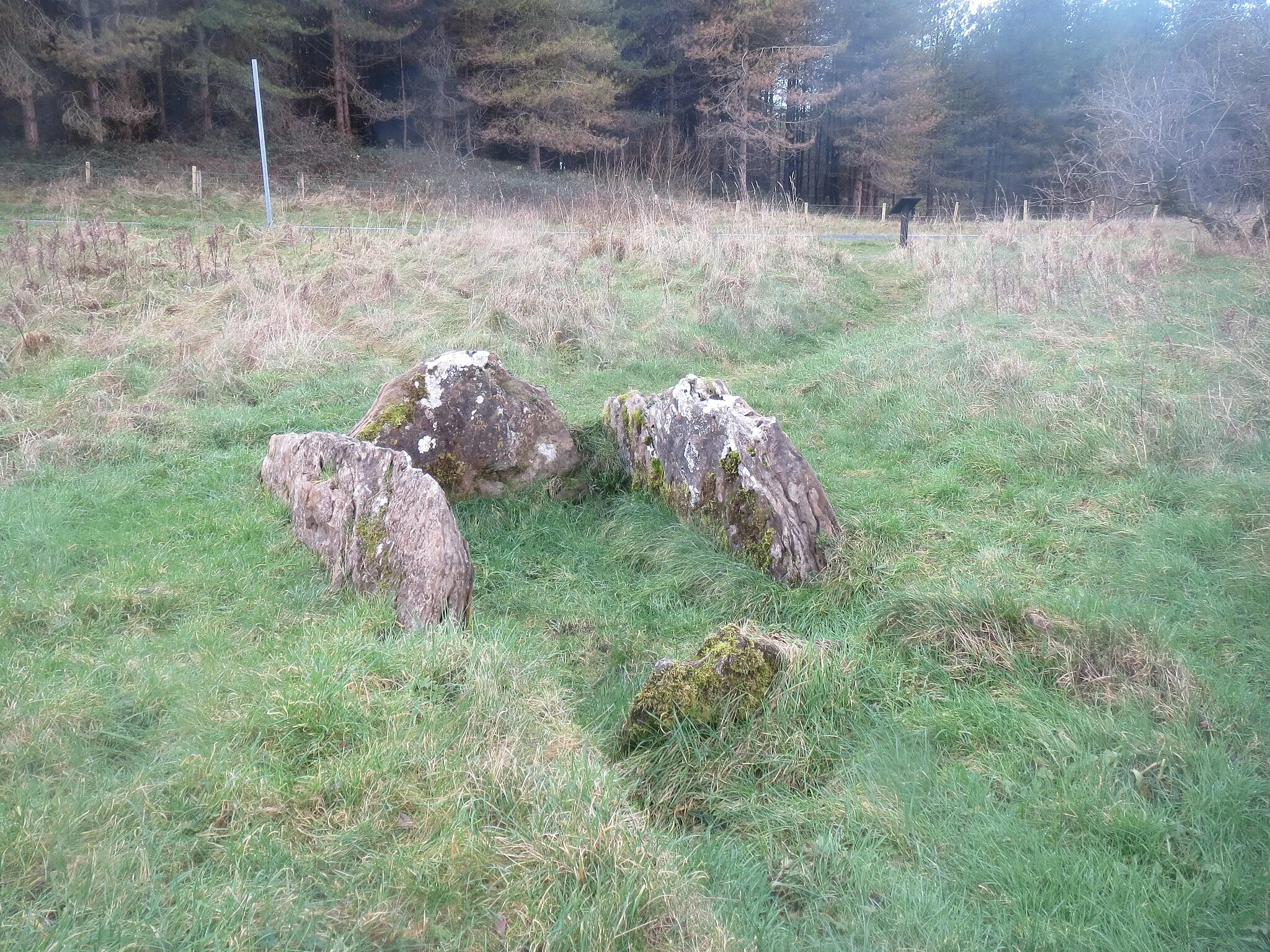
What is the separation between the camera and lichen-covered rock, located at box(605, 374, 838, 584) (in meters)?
4.79

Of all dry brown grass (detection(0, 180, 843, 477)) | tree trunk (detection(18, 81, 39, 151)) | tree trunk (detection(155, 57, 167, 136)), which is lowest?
dry brown grass (detection(0, 180, 843, 477))

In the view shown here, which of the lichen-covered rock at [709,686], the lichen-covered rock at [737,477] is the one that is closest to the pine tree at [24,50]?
the lichen-covered rock at [737,477]

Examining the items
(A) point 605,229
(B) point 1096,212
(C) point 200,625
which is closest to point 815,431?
(C) point 200,625

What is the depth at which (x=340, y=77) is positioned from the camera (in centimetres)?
3062

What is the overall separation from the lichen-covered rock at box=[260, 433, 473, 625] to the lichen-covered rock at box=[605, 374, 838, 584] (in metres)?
1.60

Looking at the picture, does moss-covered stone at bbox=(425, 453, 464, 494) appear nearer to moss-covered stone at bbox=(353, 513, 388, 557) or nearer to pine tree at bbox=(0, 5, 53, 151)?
moss-covered stone at bbox=(353, 513, 388, 557)

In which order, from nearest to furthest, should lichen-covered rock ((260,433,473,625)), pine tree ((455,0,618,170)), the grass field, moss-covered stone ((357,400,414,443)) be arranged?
the grass field, lichen-covered rock ((260,433,473,625)), moss-covered stone ((357,400,414,443)), pine tree ((455,0,618,170))

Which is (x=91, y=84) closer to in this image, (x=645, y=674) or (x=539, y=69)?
(x=539, y=69)

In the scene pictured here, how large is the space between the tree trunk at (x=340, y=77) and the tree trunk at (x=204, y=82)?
Result: 4.34 meters

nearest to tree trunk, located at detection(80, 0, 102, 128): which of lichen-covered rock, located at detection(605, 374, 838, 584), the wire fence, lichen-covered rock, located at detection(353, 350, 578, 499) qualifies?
the wire fence

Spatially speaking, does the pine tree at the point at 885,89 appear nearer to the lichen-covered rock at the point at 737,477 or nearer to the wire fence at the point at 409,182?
the wire fence at the point at 409,182

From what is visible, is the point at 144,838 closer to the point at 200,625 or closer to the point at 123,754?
the point at 123,754

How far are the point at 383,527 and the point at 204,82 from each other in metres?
27.9

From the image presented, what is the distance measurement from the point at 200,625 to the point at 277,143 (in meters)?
29.9
